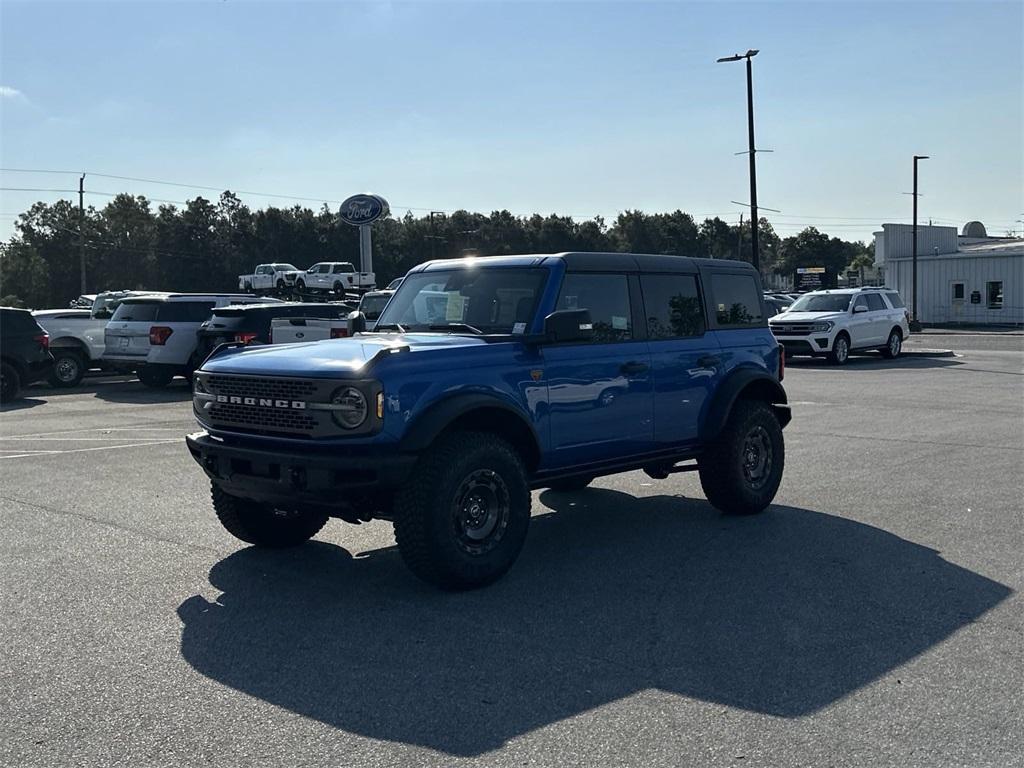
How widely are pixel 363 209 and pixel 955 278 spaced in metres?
31.8

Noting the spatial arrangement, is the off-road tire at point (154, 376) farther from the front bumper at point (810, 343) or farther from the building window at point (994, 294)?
the building window at point (994, 294)

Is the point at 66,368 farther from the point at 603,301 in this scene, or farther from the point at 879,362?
the point at 879,362

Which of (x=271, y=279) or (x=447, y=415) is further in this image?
(x=271, y=279)

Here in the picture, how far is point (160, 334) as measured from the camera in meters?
20.0

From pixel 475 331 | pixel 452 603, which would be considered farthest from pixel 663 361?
pixel 452 603

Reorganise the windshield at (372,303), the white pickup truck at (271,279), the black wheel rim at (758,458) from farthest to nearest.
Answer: the white pickup truck at (271,279), the windshield at (372,303), the black wheel rim at (758,458)

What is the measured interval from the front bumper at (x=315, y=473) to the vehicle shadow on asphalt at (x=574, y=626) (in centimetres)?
65

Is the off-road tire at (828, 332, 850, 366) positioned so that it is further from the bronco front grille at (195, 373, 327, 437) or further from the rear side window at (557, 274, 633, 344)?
the bronco front grille at (195, 373, 327, 437)

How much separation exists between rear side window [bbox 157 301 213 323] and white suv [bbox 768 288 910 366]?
1368 cm

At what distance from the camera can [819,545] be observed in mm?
7508

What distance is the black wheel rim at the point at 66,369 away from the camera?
21875 mm

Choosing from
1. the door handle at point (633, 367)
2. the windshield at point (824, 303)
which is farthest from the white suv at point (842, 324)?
the door handle at point (633, 367)

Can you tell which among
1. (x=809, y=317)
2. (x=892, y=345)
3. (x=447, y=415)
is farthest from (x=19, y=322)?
(x=892, y=345)

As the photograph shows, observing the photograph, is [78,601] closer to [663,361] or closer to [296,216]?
[663,361]
